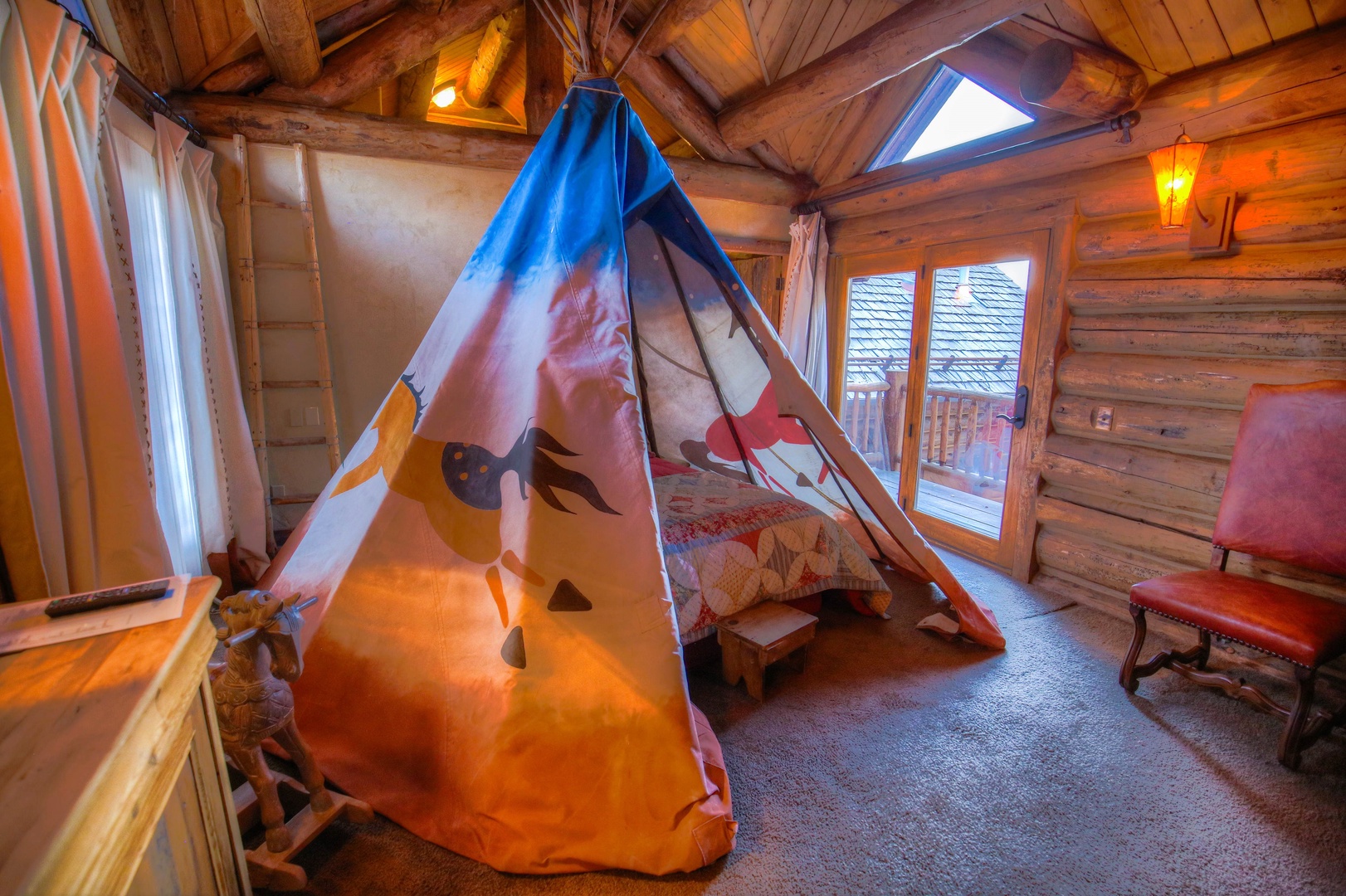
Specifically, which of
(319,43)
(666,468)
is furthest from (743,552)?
(319,43)

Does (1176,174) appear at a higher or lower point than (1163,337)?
higher

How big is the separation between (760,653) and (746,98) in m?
3.64

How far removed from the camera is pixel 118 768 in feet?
2.28

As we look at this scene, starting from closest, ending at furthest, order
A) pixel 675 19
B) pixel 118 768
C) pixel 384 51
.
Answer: pixel 118 768 → pixel 675 19 → pixel 384 51

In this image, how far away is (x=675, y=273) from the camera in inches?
118

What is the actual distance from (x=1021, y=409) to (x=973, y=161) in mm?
1408

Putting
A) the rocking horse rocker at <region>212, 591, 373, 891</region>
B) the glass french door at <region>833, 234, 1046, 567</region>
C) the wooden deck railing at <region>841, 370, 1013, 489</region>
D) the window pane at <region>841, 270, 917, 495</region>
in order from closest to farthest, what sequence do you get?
the rocking horse rocker at <region>212, 591, 373, 891</region>, the glass french door at <region>833, 234, 1046, 567</region>, the window pane at <region>841, 270, 917, 495</region>, the wooden deck railing at <region>841, 370, 1013, 489</region>

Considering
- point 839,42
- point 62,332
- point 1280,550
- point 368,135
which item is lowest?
point 1280,550

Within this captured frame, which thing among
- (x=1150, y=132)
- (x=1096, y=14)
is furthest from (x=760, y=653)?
(x=1096, y=14)

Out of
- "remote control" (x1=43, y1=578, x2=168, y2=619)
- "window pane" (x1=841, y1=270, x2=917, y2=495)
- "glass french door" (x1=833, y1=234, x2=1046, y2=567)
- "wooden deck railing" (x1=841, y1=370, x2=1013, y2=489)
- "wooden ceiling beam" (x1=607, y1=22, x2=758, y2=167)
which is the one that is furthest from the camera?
"wooden deck railing" (x1=841, y1=370, x2=1013, y2=489)

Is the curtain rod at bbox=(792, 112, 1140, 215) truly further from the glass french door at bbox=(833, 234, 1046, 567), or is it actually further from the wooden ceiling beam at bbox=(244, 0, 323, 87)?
the wooden ceiling beam at bbox=(244, 0, 323, 87)

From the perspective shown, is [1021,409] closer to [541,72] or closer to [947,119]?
[947,119]

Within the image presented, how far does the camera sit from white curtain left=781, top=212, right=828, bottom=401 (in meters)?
4.70

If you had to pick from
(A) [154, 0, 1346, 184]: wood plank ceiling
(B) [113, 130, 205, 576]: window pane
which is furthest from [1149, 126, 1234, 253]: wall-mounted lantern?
(B) [113, 130, 205, 576]: window pane
